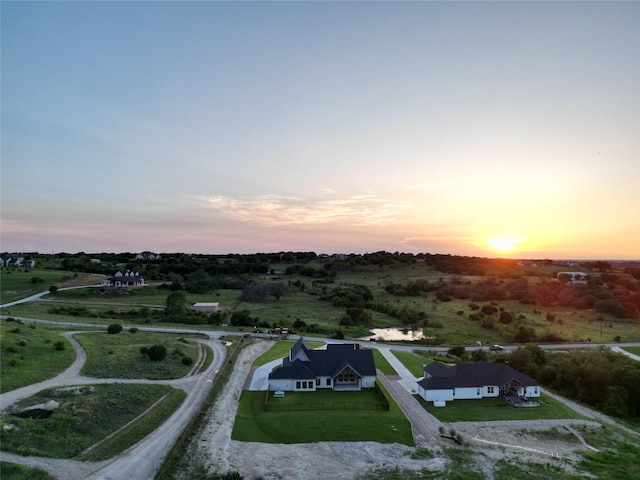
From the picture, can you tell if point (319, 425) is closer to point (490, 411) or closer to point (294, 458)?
point (294, 458)

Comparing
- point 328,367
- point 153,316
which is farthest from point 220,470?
point 153,316

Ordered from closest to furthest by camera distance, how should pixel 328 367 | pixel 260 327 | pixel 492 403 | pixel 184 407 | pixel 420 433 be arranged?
pixel 420 433 → pixel 184 407 → pixel 492 403 → pixel 328 367 → pixel 260 327

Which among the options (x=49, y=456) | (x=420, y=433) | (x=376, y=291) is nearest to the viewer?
(x=49, y=456)

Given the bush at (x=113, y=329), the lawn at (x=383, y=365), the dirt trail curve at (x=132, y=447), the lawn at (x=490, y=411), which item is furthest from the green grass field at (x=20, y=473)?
the bush at (x=113, y=329)

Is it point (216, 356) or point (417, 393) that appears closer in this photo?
point (417, 393)

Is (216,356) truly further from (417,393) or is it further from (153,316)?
(153,316)

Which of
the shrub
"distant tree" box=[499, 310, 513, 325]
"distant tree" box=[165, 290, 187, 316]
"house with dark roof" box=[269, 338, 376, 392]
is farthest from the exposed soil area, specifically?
the shrub

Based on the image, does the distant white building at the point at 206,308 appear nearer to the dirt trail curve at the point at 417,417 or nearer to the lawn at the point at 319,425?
the lawn at the point at 319,425
